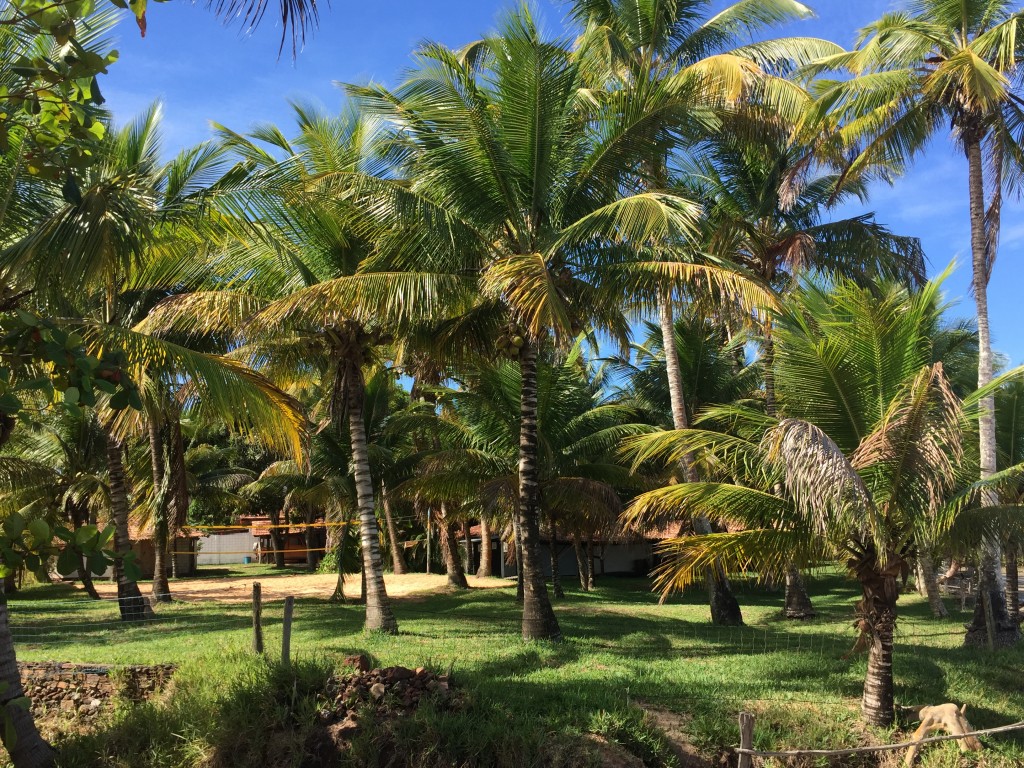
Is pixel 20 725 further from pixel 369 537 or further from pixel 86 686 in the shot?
pixel 369 537

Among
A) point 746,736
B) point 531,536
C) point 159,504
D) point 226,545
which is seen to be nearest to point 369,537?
point 531,536

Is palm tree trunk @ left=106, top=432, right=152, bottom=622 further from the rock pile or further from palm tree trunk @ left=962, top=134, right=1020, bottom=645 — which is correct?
palm tree trunk @ left=962, top=134, right=1020, bottom=645

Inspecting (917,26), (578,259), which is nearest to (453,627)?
(578,259)

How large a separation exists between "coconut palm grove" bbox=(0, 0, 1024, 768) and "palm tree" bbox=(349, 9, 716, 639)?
5 centimetres

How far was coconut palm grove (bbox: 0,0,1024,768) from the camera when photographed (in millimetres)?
7449

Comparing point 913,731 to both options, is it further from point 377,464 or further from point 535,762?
point 377,464

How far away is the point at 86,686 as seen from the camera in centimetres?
952

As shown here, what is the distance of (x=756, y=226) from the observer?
17.4m

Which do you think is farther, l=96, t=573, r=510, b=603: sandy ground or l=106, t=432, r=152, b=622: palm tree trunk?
l=96, t=573, r=510, b=603: sandy ground

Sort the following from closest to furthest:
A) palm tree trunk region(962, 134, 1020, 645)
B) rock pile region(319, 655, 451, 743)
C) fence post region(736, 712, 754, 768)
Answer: fence post region(736, 712, 754, 768) → rock pile region(319, 655, 451, 743) → palm tree trunk region(962, 134, 1020, 645)

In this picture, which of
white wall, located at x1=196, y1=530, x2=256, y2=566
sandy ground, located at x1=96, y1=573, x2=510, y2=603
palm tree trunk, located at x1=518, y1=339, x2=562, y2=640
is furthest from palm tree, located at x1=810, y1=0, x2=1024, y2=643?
white wall, located at x1=196, y1=530, x2=256, y2=566

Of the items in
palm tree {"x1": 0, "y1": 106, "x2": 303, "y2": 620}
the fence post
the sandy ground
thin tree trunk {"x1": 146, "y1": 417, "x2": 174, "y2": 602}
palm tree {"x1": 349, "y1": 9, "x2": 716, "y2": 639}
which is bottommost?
the sandy ground

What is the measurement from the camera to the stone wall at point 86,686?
931 cm

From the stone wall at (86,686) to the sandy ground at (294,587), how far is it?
9541 mm
